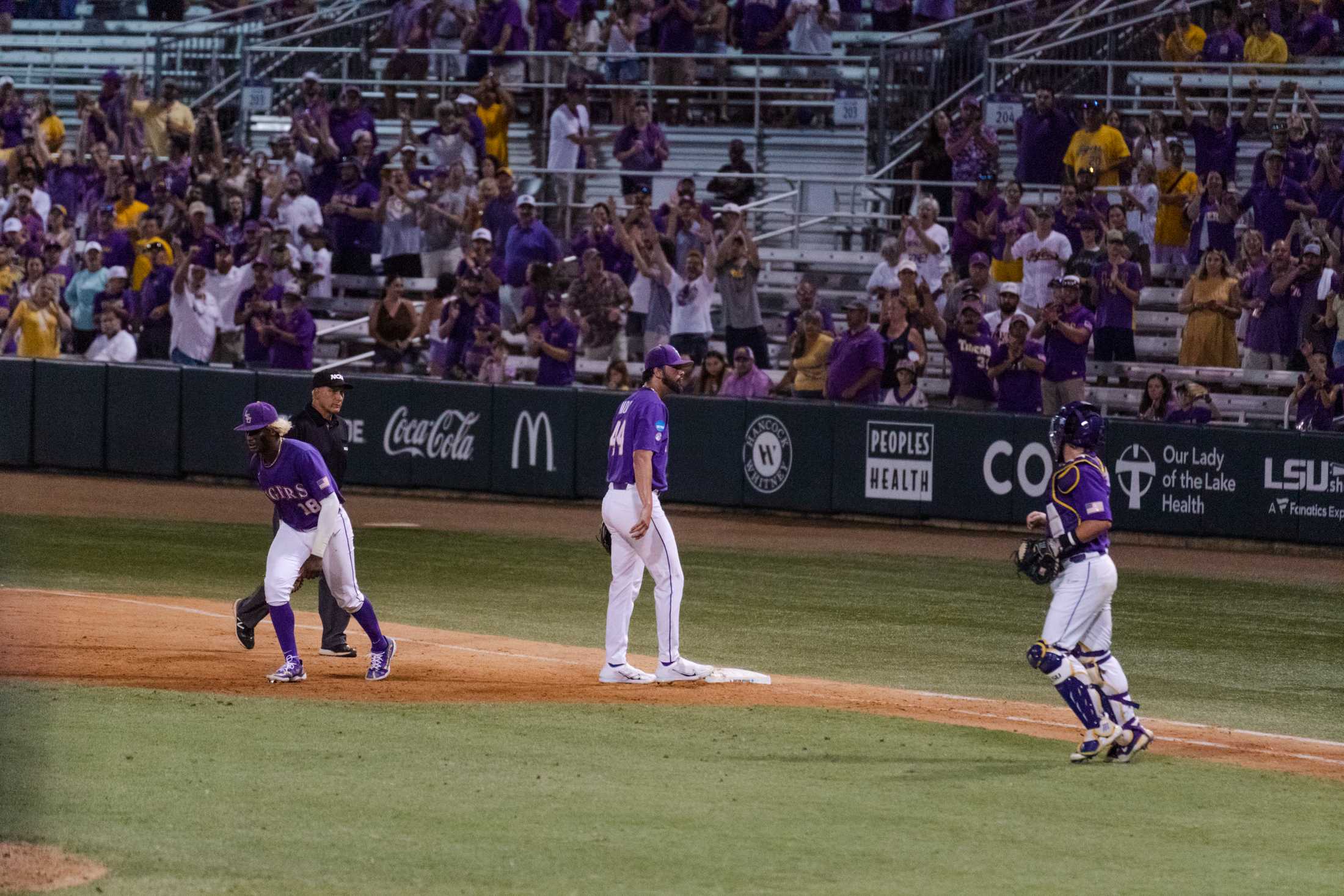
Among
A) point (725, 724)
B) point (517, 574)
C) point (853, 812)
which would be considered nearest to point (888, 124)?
point (517, 574)

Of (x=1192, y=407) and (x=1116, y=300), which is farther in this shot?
(x=1116, y=300)

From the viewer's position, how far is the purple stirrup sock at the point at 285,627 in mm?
10750

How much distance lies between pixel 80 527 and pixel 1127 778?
13.1 metres

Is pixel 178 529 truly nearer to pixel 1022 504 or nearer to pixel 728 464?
pixel 728 464

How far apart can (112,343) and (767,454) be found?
857 centimetres

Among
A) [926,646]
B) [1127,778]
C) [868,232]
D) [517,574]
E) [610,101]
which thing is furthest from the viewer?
[610,101]

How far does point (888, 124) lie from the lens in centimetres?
2620

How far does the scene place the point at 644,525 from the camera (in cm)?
1062

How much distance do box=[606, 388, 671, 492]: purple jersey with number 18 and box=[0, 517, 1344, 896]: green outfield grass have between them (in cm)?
135

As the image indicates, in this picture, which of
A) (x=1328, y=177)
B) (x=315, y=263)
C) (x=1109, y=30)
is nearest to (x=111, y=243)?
(x=315, y=263)

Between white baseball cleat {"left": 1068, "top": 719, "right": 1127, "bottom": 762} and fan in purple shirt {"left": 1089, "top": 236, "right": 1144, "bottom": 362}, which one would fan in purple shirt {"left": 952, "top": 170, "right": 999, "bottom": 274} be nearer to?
fan in purple shirt {"left": 1089, "top": 236, "right": 1144, "bottom": 362}

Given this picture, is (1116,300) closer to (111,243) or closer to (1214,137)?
(1214,137)

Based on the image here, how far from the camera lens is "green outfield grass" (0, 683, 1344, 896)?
6.82m

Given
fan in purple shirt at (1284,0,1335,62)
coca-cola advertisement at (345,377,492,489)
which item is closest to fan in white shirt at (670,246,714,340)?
coca-cola advertisement at (345,377,492,489)
